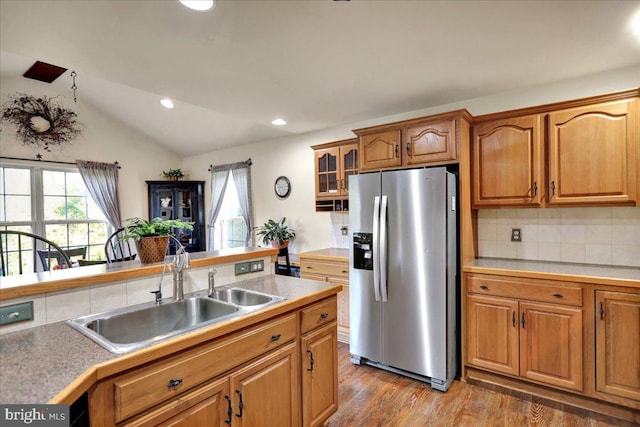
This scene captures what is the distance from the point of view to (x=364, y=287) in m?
2.84

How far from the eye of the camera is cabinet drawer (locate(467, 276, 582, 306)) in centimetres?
223

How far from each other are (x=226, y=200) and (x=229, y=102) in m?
2.88

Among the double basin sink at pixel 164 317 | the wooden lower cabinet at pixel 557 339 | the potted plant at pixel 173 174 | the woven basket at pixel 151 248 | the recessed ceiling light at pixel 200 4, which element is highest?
the recessed ceiling light at pixel 200 4

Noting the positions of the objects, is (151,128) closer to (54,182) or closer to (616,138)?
(54,182)

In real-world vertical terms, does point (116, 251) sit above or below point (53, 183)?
below

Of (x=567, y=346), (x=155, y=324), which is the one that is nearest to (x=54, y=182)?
(x=155, y=324)

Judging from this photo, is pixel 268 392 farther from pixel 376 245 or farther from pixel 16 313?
pixel 376 245

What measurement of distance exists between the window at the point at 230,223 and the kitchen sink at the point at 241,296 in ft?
11.6

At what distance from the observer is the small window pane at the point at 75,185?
5.07 meters

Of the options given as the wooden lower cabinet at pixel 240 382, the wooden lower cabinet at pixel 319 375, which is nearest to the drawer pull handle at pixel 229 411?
the wooden lower cabinet at pixel 240 382

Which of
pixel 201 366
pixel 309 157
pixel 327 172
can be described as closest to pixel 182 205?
pixel 309 157

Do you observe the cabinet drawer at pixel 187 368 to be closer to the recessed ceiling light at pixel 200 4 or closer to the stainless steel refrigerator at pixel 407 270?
the stainless steel refrigerator at pixel 407 270

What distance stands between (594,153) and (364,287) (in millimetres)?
2007

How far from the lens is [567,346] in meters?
2.25
